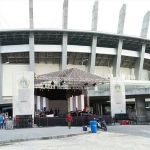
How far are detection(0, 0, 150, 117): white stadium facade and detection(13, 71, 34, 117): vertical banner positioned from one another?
20.6 metres

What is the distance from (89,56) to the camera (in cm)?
5297

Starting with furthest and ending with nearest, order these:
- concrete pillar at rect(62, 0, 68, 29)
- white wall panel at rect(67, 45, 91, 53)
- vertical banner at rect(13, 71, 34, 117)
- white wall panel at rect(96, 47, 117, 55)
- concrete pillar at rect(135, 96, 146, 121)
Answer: white wall panel at rect(96, 47, 117, 55), white wall panel at rect(67, 45, 91, 53), concrete pillar at rect(62, 0, 68, 29), concrete pillar at rect(135, 96, 146, 121), vertical banner at rect(13, 71, 34, 117)

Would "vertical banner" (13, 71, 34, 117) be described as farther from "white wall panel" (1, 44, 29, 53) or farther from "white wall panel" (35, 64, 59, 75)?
"white wall panel" (35, 64, 59, 75)

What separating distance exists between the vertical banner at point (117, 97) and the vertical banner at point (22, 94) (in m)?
8.52

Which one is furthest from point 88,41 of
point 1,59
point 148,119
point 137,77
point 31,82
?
point 31,82

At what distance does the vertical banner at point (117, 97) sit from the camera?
84.8 ft

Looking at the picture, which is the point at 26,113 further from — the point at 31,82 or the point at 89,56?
the point at 89,56

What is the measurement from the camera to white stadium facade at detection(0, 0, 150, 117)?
4847cm

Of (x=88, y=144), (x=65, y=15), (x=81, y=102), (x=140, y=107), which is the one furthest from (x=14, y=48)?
(x=88, y=144)

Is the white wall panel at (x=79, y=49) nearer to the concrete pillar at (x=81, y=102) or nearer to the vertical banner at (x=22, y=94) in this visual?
the concrete pillar at (x=81, y=102)

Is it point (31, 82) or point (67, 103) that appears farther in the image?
point (67, 103)

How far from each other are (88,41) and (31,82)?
3166cm

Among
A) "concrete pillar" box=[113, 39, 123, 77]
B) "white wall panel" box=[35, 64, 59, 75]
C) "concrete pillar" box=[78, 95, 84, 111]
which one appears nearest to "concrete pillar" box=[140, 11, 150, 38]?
"concrete pillar" box=[113, 39, 123, 77]

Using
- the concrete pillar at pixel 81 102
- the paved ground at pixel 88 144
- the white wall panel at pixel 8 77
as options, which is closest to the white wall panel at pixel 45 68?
the white wall panel at pixel 8 77
